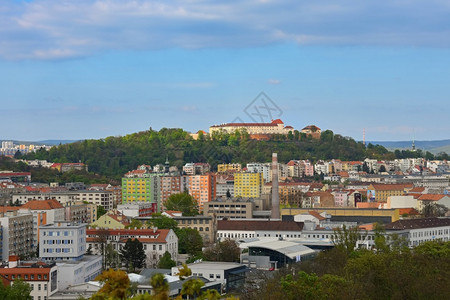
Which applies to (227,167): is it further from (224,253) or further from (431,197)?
(224,253)

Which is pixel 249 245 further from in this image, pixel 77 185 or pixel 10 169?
pixel 10 169

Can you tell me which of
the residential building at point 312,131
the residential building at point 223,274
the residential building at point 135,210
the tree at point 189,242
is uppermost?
the residential building at point 312,131

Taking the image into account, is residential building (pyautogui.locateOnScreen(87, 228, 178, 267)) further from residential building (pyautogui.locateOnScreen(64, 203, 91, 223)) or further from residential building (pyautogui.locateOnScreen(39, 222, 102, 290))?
residential building (pyautogui.locateOnScreen(64, 203, 91, 223))

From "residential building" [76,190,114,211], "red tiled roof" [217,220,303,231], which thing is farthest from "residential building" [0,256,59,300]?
"residential building" [76,190,114,211]

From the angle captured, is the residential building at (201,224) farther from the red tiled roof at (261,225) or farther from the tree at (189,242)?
the tree at (189,242)

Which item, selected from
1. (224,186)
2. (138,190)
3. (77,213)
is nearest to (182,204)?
(138,190)

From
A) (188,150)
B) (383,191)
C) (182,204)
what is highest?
(188,150)

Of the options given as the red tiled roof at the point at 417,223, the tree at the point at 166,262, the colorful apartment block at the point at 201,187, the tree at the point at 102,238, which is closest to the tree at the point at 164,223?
the tree at the point at 102,238

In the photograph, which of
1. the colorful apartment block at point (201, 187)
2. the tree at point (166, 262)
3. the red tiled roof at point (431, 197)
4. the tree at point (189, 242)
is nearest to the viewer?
the tree at point (166, 262)
